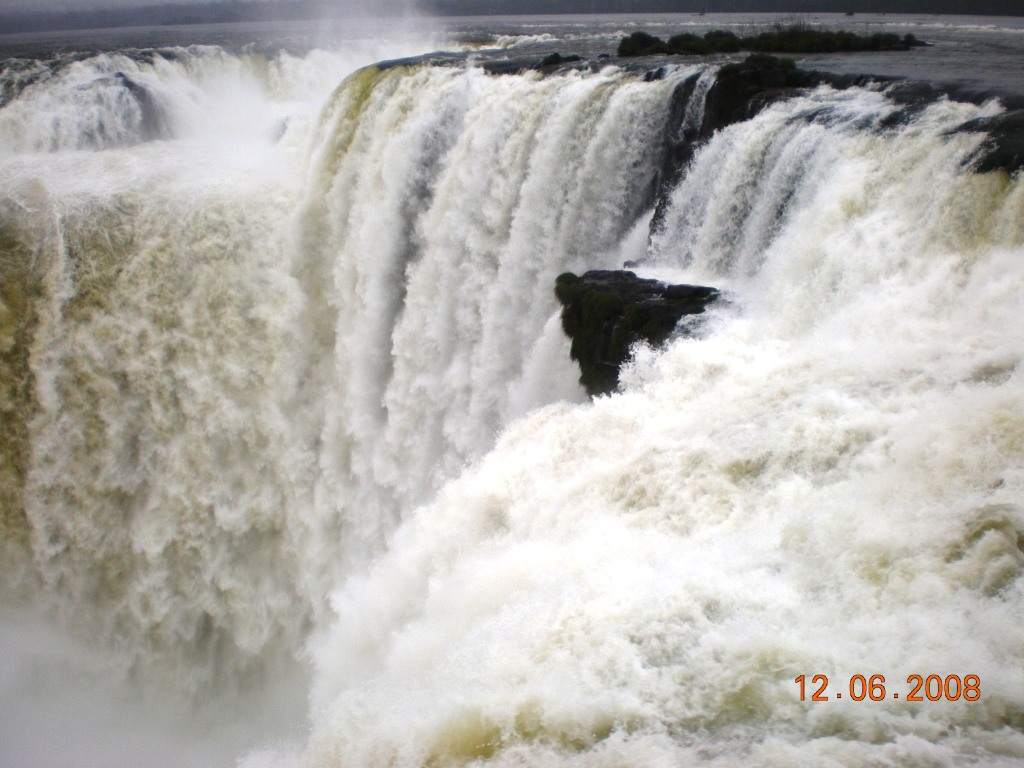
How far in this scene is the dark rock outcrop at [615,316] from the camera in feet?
26.3

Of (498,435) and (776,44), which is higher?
(776,44)

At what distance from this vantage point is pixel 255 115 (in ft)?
74.1

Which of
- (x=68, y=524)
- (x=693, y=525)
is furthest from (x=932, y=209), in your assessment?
(x=68, y=524)

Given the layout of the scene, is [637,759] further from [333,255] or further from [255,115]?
[255,115]

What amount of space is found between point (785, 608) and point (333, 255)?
37.0 feet
